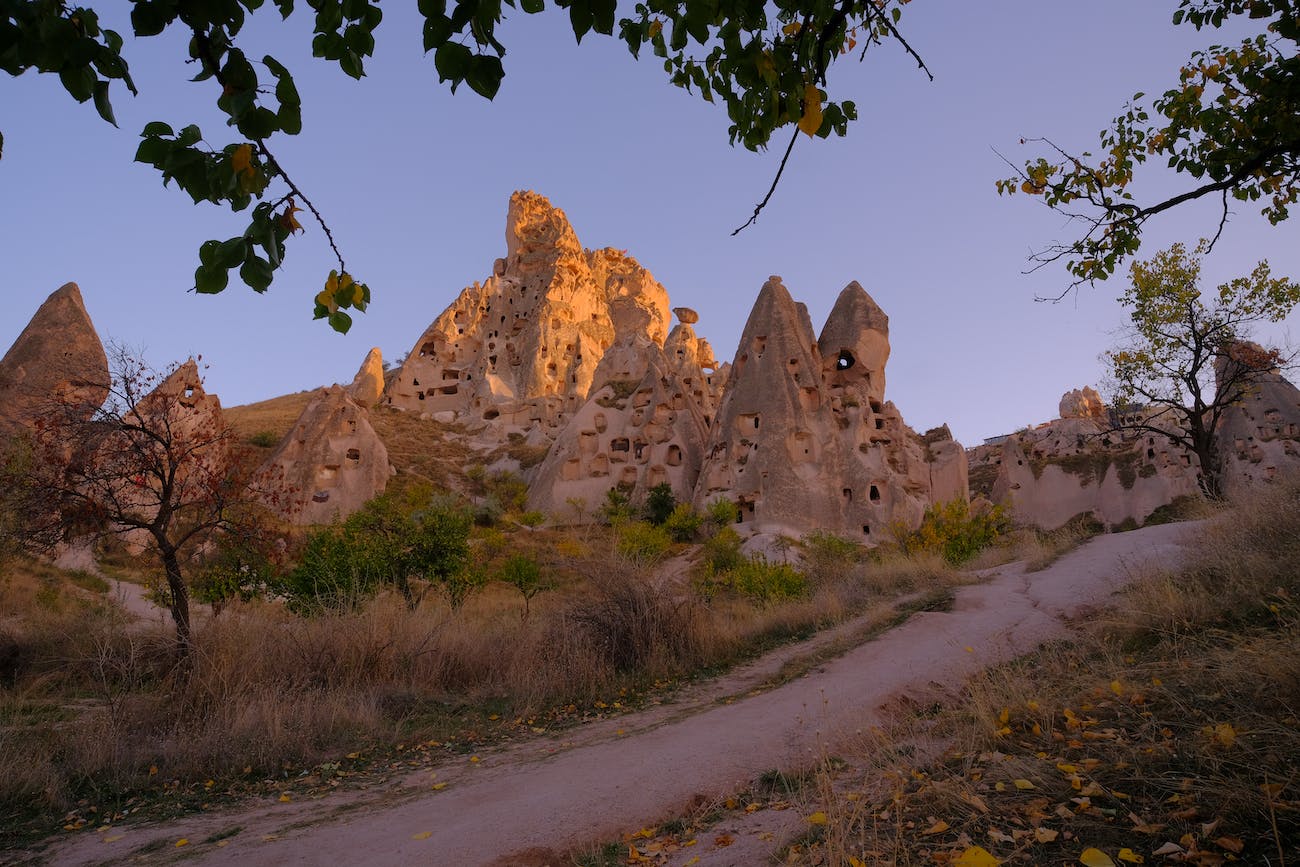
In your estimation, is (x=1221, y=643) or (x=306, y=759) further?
(x=306, y=759)

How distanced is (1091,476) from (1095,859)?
2995cm

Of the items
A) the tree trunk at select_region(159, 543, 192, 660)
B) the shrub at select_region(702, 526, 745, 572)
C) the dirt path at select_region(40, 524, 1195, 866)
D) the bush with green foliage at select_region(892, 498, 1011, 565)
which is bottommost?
the dirt path at select_region(40, 524, 1195, 866)

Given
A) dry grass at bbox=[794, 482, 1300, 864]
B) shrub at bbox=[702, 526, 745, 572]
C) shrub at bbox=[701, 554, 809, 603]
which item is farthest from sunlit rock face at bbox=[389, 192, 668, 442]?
dry grass at bbox=[794, 482, 1300, 864]

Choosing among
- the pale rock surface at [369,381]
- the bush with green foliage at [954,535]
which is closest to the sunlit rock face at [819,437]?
the bush with green foliage at [954,535]

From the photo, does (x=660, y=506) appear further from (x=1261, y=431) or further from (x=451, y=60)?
(x=451, y=60)

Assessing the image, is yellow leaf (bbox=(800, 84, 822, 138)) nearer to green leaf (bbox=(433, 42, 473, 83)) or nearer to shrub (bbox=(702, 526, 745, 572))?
green leaf (bbox=(433, 42, 473, 83))

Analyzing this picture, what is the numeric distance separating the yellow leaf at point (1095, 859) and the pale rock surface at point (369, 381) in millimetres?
47254

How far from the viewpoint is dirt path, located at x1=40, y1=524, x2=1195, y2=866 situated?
3.89 m

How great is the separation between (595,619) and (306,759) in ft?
11.4

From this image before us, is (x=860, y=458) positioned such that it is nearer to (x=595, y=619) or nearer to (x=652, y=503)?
(x=652, y=503)

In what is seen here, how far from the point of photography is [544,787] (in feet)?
15.2

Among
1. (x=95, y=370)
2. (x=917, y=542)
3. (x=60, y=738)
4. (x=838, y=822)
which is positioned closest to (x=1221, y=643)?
(x=838, y=822)

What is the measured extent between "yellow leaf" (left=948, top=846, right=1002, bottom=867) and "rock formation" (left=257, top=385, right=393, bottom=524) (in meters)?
27.3

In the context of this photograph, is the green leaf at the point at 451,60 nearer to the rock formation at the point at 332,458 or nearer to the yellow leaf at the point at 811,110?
the yellow leaf at the point at 811,110
